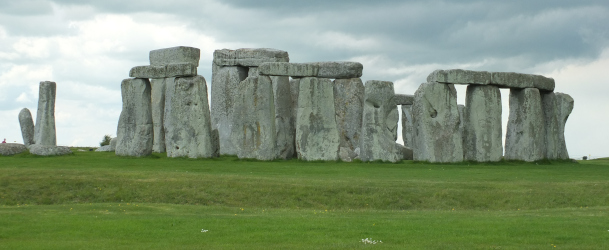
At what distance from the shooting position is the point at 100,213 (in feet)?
63.7

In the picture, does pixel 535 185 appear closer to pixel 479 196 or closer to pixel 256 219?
pixel 479 196

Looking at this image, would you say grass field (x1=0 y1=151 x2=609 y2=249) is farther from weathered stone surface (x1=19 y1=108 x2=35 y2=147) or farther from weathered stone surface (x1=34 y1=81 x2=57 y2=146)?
weathered stone surface (x1=19 y1=108 x2=35 y2=147)

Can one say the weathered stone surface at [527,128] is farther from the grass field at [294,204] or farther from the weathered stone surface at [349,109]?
the weathered stone surface at [349,109]

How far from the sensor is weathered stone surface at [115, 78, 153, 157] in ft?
114

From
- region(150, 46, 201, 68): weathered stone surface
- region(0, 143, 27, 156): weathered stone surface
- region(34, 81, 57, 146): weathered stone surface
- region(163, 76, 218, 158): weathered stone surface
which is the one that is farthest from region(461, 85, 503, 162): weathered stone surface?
region(34, 81, 57, 146): weathered stone surface

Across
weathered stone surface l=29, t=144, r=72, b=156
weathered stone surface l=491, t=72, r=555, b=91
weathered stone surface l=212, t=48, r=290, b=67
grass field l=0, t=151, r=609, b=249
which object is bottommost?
grass field l=0, t=151, r=609, b=249

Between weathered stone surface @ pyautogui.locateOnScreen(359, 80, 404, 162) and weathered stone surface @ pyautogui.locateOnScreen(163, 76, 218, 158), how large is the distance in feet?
19.6

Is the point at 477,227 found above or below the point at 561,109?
below

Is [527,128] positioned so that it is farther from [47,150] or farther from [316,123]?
[47,150]

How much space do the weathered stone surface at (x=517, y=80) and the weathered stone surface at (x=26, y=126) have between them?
891 inches

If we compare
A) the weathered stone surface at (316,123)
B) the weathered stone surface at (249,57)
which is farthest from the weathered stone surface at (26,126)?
the weathered stone surface at (316,123)

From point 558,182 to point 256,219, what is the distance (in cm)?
1086

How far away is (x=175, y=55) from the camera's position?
40406 mm

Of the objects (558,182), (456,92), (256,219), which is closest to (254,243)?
(256,219)
